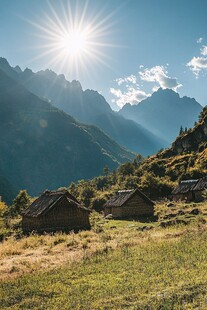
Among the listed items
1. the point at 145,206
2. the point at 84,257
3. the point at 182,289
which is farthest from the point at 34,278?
the point at 145,206

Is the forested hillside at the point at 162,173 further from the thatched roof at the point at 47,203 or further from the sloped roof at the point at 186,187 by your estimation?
the thatched roof at the point at 47,203

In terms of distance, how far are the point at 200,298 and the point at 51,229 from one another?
114 ft

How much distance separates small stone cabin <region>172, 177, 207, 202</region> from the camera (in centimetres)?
7381

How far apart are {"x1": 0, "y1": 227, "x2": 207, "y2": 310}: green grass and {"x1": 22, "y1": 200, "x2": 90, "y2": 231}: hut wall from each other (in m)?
25.3

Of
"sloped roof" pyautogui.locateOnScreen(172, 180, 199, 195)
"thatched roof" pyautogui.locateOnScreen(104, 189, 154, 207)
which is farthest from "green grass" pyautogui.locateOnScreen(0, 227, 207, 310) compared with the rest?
"sloped roof" pyautogui.locateOnScreen(172, 180, 199, 195)

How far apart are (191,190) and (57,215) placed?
132 feet

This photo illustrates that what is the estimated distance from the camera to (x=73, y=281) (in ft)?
47.7

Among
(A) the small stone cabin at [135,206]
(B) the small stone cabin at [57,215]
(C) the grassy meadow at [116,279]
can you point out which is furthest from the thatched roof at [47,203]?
(C) the grassy meadow at [116,279]

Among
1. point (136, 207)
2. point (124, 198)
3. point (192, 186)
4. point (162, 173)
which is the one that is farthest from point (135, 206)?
point (162, 173)

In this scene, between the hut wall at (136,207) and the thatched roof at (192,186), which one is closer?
the hut wall at (136,207)

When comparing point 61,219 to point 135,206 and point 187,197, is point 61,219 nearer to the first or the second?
point 135,206

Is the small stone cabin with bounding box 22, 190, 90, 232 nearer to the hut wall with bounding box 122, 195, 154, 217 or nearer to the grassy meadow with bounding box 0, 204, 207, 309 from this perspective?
the hut wall with bounding box 122, 195, 154, 217

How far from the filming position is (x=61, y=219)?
145ft

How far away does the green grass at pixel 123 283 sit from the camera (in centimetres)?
1091
